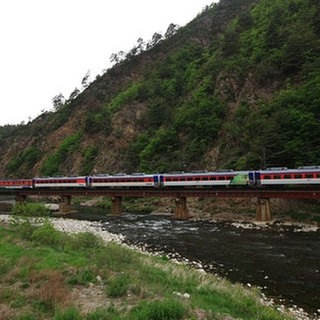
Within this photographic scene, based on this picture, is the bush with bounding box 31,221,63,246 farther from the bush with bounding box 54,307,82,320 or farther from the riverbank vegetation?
the bush with bounding box 54,307,82,320

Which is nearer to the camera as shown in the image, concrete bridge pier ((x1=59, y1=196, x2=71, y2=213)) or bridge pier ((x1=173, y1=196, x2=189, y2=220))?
bridge pier ((x1=173, y1=196, x2=189, y2=220))

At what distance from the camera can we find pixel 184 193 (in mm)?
48969

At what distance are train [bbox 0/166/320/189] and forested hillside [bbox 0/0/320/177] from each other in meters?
4.58

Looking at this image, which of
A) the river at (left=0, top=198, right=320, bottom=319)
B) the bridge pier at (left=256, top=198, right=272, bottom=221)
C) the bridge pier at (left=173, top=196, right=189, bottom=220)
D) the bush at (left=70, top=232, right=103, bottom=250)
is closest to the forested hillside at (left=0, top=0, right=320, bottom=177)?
the bridge pier at (left=256, top=198, right=272, bottom=221)

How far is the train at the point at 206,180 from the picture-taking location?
39844 millimetres

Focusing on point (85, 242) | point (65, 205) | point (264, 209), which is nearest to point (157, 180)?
point (264, 209)

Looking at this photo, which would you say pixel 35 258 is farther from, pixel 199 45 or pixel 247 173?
pixel 199 45

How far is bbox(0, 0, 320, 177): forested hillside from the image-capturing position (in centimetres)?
5047

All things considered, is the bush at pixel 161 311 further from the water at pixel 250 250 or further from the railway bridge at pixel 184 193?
the railway bridge at pixel 184 193

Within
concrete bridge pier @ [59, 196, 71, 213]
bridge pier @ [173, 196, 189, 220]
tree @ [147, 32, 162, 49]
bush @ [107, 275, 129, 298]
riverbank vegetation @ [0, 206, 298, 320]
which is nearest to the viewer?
riverbank vegetation @ [0, 206, 298, 320]

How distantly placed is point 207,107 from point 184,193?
2701 centimetres

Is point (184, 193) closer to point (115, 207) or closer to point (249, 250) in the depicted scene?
point (115, 207)

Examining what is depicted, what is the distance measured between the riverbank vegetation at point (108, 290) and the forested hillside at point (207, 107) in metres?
31.1

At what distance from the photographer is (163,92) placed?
9594 cm
